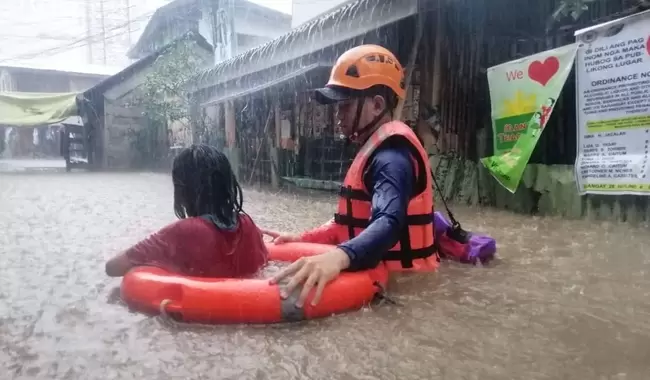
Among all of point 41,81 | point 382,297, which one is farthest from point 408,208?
point 41,81

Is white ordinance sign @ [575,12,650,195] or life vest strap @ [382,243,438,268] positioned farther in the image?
white ordinance sign @ [575,12,650,195]

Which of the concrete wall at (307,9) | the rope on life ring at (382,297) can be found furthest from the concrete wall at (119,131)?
the rope on life ring at (382,297)

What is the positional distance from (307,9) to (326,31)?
1046cm

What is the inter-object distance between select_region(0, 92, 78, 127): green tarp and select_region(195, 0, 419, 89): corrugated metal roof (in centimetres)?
808

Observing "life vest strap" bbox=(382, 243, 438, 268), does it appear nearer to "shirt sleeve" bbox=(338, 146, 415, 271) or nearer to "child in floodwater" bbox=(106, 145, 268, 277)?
"shirt sleeve" bbox=(338, 146, 415, 271)

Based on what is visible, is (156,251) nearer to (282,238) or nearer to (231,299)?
(231,299)

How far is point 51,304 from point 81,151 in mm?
17863

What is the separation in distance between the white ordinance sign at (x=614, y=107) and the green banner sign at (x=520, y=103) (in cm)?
30

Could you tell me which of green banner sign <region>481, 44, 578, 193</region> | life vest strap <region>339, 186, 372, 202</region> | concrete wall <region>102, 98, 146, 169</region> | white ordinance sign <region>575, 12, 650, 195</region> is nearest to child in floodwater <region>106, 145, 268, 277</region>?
life vest strap <region>339, 186, 372, 202</region>

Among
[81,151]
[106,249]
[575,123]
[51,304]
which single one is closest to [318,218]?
[106,249]

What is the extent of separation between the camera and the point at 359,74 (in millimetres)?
2752

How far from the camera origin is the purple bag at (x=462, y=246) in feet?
10.9

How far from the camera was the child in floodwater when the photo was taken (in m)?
2.51

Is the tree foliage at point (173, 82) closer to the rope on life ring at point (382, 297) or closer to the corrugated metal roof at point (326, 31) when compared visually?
the corrugated metal roof at point (326, 31)
